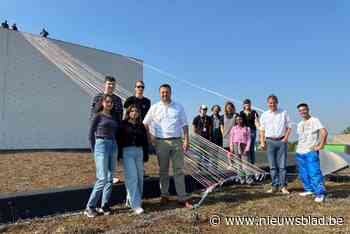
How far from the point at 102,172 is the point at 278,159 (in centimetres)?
243

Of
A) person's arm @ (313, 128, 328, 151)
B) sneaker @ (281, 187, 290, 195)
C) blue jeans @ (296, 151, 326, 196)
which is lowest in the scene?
sneaker @ (281, 187, 290, 195)

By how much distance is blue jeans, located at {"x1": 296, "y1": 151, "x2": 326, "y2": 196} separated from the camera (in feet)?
14.4

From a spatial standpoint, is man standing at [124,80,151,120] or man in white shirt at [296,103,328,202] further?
man in white shirt at [296,103,328,202]

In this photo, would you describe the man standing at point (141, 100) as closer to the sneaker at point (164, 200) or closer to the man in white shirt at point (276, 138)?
the sneaker at point (164, 200)

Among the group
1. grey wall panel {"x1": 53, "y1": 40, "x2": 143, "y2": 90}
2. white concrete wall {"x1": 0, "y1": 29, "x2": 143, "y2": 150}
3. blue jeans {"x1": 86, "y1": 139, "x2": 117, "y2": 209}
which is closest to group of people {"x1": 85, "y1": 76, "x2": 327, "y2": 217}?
blue jeans {"x1": 86, "y1": 139, "x2": 117, "y2": 209}

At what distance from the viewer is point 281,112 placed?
15.8ft

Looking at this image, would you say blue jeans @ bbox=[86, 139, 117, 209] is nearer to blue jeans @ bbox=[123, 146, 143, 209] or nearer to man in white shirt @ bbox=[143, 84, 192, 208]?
blue jeans @ bbox=[123, 146, 143, 209]

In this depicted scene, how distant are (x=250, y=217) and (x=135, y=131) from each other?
1400 millimetres

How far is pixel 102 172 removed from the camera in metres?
3.45

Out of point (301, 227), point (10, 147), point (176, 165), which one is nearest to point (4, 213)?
point (176, 165)

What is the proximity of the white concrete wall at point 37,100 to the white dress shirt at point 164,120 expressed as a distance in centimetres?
492

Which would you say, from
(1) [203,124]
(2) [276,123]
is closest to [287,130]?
(2) [276,123]

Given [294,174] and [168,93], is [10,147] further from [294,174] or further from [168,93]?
[294,174]

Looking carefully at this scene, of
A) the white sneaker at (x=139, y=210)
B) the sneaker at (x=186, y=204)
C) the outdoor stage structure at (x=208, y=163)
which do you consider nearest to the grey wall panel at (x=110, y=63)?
the outdoor stage structure at (x=208, y=163)
